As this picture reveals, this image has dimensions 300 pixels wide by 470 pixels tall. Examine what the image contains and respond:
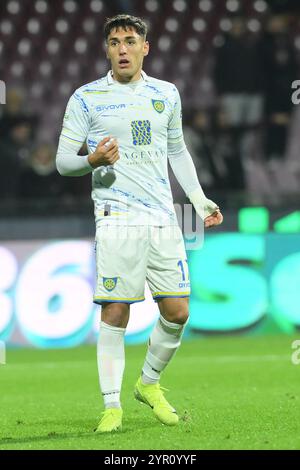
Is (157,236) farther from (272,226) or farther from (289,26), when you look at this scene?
(289,26)

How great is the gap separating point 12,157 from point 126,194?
638cm

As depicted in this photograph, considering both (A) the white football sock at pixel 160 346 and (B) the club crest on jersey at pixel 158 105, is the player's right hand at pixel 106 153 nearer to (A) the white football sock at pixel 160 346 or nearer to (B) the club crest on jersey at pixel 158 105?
(B) the club crest on jersey at pixel 158 105

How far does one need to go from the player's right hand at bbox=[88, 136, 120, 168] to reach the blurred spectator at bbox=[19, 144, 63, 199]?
654 cm

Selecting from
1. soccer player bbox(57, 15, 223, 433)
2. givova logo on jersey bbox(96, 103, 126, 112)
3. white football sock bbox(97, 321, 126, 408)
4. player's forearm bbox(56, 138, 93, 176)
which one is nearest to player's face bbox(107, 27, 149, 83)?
soccer player bbox(57, 15, 223, 433)

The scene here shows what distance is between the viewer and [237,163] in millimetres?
12133

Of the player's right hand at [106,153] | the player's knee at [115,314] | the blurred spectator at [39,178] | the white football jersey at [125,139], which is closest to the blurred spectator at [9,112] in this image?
the blurred spectator at [39,178]

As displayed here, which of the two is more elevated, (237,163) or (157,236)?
(157,236)

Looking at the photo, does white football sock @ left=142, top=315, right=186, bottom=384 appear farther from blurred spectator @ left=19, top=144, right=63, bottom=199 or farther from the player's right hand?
blurred spectator @ left=19, top=144, right=63, bottom=199

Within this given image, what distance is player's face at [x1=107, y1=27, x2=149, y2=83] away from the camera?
558cm

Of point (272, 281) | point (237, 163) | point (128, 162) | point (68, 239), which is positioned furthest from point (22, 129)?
point (128, 162)

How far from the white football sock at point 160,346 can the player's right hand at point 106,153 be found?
38.7 inches

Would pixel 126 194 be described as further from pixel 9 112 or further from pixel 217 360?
pixel 9 112

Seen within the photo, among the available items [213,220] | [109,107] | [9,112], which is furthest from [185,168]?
[9,112]

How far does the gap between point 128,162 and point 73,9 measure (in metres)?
9.19
